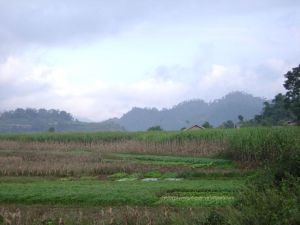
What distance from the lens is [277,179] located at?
13336mm

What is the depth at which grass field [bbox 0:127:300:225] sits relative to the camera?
14.5 metres

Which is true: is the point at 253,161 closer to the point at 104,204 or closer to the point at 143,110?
the point at 104,204

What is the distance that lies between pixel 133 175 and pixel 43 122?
117 m

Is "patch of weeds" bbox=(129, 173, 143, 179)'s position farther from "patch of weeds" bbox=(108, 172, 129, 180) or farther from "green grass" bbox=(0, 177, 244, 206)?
"green grass" bbox=(0, 177, 244, 206)

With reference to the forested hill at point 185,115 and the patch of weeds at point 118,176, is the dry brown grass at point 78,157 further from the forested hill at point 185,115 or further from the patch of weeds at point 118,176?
the forested hill at point 185,115

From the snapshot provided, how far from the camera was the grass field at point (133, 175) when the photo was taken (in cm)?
1452

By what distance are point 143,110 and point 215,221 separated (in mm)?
188149

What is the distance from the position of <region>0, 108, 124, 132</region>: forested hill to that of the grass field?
229 feet

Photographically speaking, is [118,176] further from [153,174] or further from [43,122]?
[43,122]

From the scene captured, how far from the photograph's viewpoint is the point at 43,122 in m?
143

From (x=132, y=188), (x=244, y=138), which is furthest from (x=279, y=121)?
(x=132, y=188)

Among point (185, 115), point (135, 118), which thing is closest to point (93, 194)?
point (135, 118)

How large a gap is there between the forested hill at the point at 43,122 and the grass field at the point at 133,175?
69839 millimetres

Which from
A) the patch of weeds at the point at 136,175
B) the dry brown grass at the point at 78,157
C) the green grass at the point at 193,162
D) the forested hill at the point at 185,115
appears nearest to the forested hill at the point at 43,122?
the forested hill at the point at 185,115
